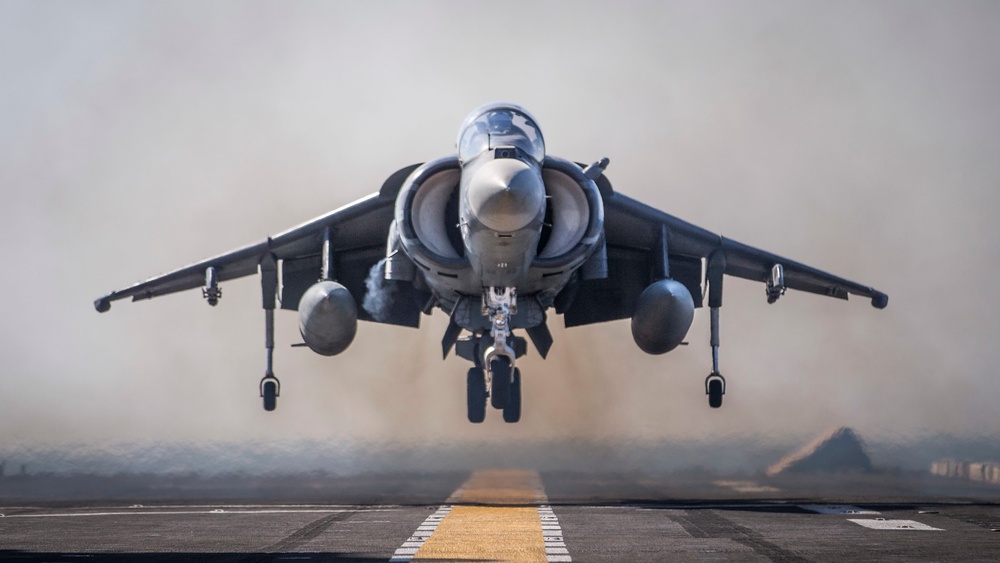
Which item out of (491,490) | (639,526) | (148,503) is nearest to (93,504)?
(148,503)

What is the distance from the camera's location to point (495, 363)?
66.3 feet

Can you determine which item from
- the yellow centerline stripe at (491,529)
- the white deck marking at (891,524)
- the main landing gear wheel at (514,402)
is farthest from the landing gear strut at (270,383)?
the white deck marking at (891,524)

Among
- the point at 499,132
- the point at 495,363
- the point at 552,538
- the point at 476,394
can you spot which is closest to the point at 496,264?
the point at 499,132

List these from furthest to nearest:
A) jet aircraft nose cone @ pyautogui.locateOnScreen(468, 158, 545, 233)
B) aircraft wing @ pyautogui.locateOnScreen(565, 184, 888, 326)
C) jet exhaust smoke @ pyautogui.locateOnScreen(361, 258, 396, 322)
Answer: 1. jet exhaust smoke @ pyautogui.locateOnScreen(361, 258, 396, 322)
2. aircraft wing @ pyautogui.locateOnScreen(565, 184, 888, 326)
3. jet aircraft nose cone @ pyautogui.locateOnScreen(468, 158, 545, 233)

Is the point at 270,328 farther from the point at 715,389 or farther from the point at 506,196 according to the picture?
the point at 506,196

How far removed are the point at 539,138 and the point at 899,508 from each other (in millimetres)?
7633

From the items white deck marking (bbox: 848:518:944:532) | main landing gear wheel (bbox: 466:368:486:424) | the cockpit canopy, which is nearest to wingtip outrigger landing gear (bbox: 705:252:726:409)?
main landing gear wheel (bbox: 466:368:486:424)

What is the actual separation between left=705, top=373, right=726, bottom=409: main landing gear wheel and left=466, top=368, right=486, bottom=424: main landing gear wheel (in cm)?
487

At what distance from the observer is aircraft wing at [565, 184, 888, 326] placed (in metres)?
23.4

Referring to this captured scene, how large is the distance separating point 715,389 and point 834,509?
204 inches

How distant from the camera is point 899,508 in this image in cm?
1959

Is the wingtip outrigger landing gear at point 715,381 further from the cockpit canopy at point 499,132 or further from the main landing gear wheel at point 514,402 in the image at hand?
the cockpit canopy at point 499,132

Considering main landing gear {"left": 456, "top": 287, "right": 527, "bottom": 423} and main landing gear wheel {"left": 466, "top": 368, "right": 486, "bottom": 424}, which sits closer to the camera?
main landing gear {"left": 456, "top": 287, "right": 527, "bottom": 423}

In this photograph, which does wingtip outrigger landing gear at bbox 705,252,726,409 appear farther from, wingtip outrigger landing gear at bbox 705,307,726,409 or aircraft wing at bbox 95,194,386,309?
aircraft wing at bbox 95,194,386,309
